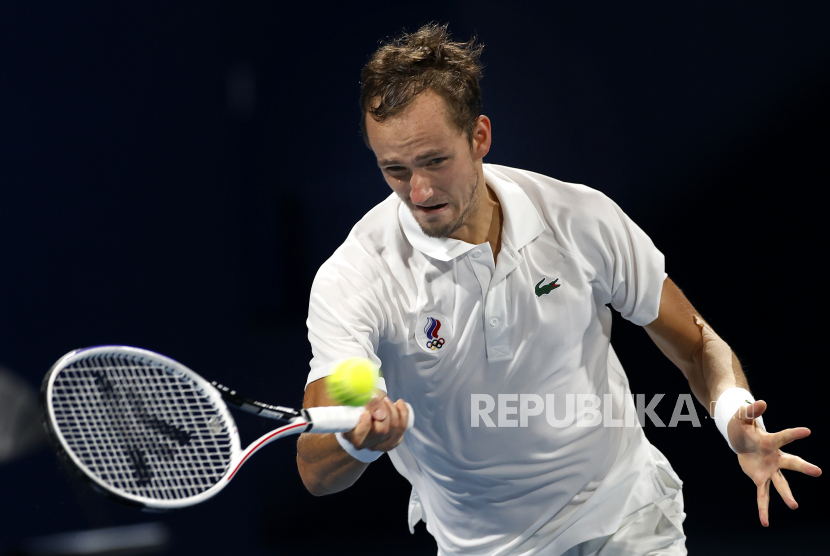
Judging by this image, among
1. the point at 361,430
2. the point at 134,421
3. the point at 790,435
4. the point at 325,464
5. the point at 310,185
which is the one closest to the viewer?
the point at 361,430

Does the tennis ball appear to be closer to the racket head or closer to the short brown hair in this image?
the racket head

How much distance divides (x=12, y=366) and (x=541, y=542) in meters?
2.06

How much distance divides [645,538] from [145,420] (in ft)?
4.21

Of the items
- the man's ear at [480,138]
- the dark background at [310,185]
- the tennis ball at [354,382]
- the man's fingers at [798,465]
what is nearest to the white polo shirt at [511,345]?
the man's ear at [480,138]

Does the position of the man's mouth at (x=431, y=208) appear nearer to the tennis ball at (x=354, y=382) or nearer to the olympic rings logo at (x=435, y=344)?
the olympic rings logo at (x=435, y=344)

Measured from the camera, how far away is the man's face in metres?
1.93

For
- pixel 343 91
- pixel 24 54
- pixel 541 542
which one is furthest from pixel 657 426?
pixel 24 54

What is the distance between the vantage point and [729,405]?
80.0 inches

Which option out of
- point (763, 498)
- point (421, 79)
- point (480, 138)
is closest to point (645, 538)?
point (763, 498)

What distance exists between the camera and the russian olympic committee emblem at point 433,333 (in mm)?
2025

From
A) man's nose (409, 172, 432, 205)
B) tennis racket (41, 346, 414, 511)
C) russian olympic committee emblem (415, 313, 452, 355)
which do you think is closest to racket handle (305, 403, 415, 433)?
tennis racket (41, 346, 414, 511)

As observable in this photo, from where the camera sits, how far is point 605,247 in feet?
7.05

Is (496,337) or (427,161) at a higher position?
A: (427,161)

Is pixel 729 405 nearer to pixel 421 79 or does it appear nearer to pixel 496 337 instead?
pixel 496 337
